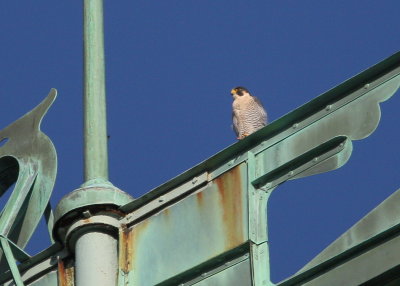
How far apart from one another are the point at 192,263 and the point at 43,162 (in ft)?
5.05

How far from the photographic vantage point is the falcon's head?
16.3 metres

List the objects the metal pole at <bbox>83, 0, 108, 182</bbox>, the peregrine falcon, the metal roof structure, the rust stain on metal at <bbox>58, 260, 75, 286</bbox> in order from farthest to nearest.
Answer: the peregrine falcon
the metal pole at <bbox>83, 0, 108, 182</bbox>
the rust stain on metal at <bbox>58, 260, 75, 286</bbox>
the metal roof structure

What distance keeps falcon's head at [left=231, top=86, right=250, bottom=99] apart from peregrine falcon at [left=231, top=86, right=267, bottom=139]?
0.21 meters

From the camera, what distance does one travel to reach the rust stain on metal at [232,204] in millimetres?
6938

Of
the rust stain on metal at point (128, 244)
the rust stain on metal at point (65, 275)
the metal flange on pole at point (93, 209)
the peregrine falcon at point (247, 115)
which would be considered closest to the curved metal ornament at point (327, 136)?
the rust stain on metal at point (128, 244)

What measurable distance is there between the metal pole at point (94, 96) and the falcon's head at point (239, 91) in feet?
26.2

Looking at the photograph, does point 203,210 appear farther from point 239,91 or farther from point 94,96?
point 239,91

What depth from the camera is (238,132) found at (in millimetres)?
14828

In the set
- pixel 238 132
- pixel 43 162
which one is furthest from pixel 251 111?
pixel 43 162

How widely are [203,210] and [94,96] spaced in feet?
3.36

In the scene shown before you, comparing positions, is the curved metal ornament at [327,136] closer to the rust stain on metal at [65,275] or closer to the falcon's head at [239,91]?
the rust stain on metal at [65,275]

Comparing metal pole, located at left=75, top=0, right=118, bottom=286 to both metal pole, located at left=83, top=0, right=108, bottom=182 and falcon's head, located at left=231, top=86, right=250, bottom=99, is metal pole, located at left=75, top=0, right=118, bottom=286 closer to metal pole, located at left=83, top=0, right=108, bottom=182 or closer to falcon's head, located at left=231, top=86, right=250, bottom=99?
metal pole, located at left=83, top=0, right=108, bottom=182

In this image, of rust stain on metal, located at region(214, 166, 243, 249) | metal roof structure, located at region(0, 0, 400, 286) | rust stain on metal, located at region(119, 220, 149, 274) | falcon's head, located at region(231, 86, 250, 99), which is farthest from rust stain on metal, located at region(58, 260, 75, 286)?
falcon's head, located at region(231, 86, 250, 99)

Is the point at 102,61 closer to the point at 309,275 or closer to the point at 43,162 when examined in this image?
the point at 43,162
